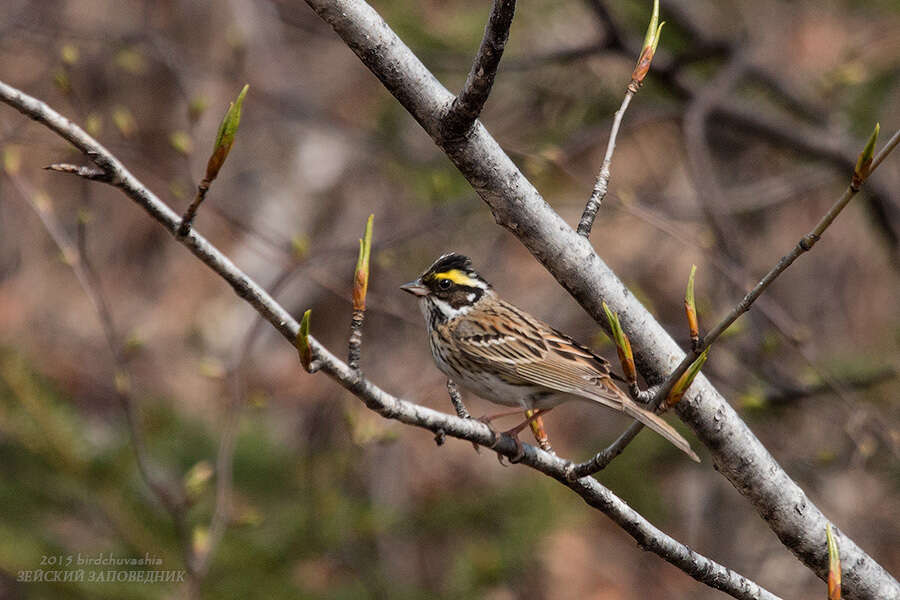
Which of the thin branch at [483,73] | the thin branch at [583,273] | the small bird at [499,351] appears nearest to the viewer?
the thin branch at [483,73]

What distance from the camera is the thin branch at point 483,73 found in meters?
1.92

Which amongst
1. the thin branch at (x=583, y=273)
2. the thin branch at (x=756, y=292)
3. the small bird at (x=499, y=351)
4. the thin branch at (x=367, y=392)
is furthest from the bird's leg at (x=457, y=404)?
the small bird at (x=499, y=351)

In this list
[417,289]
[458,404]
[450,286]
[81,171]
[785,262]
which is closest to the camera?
[81,171]

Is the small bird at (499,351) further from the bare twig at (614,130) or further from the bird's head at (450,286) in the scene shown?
the bare twig at (614,130)

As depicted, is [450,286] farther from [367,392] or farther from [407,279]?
[407,279]

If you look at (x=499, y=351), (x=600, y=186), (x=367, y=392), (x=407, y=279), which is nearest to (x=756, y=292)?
(x=600, y=186)

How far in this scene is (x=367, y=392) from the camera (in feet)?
6.27

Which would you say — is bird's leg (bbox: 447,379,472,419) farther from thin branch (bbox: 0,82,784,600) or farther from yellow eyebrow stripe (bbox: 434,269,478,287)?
yellow eyebrow stripe (bbox: 434,269,478,287)

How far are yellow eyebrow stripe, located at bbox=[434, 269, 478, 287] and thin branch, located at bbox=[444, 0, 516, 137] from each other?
185 cm

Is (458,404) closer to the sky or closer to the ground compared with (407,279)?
closer to the ground

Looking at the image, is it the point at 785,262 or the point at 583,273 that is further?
the point at 583,273

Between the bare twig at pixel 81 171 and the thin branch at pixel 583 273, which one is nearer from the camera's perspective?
the bare twig at pixel 81 171

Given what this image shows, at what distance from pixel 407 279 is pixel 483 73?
5.34 m

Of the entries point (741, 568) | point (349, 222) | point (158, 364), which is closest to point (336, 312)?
point (349, 222)
